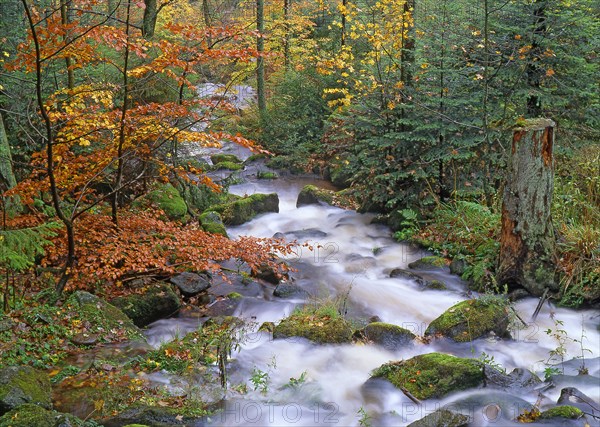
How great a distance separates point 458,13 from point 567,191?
6792mm

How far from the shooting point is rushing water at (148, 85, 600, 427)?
564 centimetres

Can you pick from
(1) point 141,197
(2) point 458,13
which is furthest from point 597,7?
(1) point 141,197

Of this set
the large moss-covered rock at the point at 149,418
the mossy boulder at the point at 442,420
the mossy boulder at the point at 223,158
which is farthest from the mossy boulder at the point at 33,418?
the mossy boulder at the point at 223,158

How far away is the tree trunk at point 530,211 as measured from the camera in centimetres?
795

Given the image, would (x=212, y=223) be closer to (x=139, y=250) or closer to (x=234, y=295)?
(x=234, y=295)

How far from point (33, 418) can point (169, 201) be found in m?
7.02

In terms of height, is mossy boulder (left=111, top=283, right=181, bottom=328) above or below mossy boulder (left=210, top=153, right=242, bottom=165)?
below

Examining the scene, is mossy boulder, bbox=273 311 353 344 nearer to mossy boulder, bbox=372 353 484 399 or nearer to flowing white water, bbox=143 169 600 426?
flowing white water, bbox=143 169 600 426

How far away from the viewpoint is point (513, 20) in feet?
35.0

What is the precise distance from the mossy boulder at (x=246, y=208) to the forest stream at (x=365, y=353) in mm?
2215

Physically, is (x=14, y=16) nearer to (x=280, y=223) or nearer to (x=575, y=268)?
(x=280, y=223)

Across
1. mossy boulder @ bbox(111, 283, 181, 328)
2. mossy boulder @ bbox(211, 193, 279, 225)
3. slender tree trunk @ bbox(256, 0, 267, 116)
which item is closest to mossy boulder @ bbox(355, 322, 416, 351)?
mossy boulder @ bbox(111, 283, 181, 328)

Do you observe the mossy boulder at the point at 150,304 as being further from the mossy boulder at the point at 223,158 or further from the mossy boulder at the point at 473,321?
the mossy boulder at the point at 223,158

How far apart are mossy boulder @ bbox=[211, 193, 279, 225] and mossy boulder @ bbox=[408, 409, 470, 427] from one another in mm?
7860
